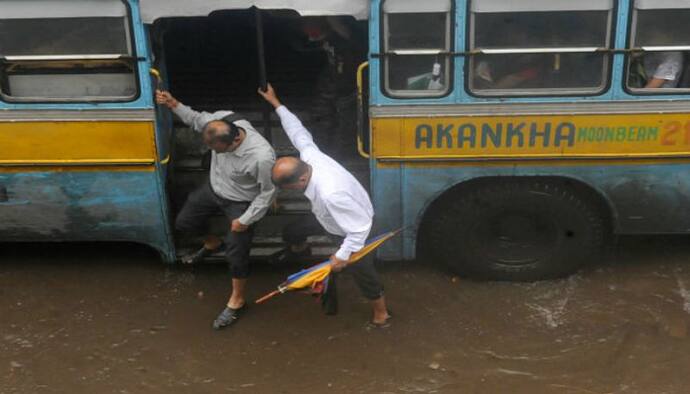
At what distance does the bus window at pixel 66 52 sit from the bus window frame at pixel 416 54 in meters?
1.59

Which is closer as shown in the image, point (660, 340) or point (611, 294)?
point (660, 340)

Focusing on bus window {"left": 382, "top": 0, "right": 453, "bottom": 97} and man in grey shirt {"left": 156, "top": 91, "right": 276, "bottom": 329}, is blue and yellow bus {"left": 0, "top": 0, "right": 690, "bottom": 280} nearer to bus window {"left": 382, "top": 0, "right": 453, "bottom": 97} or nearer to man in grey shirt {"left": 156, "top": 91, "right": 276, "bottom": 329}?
bus window {"left": 382, "top": 0, "right": 453, "bottom": 97}

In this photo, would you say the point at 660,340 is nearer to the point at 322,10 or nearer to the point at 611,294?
the point at 611,294

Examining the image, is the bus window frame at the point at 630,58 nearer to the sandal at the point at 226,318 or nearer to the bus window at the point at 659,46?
the bus window at the point at 659,46

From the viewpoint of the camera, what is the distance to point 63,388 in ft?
13.7

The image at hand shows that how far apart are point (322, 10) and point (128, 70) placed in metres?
1.33

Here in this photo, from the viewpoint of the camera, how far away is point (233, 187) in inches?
181

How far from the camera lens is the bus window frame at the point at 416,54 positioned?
442 centimetres

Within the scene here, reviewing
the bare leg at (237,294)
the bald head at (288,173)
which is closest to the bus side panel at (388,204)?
the bald head at (288,173)

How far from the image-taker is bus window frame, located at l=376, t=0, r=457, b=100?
4.42 m

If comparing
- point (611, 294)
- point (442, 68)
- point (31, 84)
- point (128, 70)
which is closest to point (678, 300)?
point (611, 294)

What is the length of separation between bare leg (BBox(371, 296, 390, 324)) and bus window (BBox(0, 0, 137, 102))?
2.07 m

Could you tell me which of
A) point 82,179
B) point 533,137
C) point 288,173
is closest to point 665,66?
point 533,137

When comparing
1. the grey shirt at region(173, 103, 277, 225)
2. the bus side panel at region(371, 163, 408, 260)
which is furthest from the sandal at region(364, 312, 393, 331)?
the grey shirt at region(173, 103, 277, 225)
